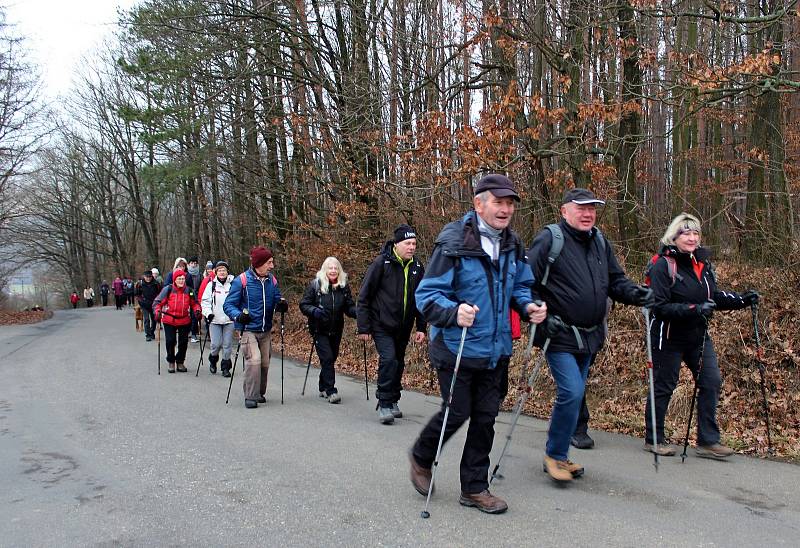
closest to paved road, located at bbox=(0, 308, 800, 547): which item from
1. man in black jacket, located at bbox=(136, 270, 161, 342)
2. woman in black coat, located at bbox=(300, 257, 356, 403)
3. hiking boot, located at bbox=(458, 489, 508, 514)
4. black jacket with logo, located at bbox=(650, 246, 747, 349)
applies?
hiking boot, located at bbox=(458, 489, 508, 514)

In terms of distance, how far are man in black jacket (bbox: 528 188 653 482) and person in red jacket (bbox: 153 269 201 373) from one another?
8.53 metres

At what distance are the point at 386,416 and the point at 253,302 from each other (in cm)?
271

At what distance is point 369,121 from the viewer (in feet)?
47.6

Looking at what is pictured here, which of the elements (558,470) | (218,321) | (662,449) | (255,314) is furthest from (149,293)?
(558,470)

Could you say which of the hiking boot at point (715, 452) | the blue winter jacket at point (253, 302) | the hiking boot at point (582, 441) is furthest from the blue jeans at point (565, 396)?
the blue winter jacket at point (253, 302)

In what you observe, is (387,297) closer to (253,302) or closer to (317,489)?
(253,302)

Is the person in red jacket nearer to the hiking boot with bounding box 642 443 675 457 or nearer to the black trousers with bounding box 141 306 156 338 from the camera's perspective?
the black trousers with bounding box 141 306 156 338

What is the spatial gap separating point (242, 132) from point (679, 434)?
50.5 feet

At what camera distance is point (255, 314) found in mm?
9086

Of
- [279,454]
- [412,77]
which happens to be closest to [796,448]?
[279,454]

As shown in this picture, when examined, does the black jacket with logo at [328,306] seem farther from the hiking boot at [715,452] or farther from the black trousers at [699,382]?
the hiking boot at [715,452]

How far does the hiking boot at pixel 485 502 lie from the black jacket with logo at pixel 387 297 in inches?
127

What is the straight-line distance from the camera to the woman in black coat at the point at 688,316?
19.2 ft

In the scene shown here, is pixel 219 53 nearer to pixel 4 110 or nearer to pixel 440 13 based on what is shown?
pixel 440 13
